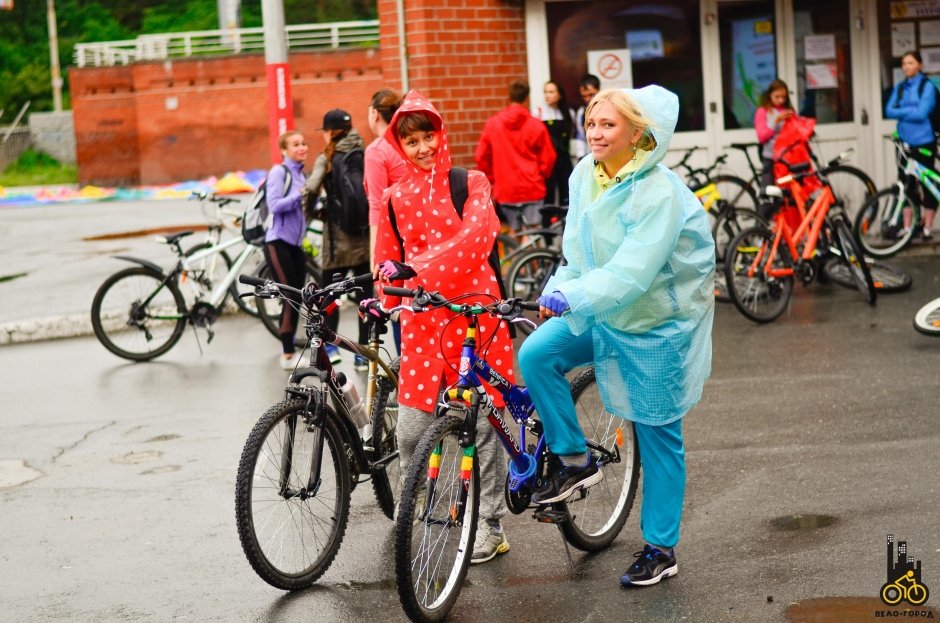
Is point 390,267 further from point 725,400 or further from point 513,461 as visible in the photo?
point 725,400

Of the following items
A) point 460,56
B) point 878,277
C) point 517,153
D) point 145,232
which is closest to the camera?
point 878,277

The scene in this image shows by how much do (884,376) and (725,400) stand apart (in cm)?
113

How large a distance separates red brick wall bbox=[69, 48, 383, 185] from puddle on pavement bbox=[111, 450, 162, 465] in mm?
39961

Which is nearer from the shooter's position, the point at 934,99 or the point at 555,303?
the point at 555,303

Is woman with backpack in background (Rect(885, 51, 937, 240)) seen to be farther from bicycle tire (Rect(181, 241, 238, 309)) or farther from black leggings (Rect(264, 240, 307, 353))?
bicycle tire (Rect(181, 241, 238, 309))

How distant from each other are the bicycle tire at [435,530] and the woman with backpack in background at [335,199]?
413 centimetres

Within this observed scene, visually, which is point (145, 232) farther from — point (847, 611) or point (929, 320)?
point (847, 611)

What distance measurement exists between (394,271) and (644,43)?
10.0m

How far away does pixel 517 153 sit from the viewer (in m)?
12.4

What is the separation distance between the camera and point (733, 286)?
1056 centimetres

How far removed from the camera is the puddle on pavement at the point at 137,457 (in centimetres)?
746

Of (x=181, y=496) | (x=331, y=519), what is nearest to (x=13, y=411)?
(x=181, y=496)

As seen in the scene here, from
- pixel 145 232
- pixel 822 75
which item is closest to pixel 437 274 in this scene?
pixel 822 75

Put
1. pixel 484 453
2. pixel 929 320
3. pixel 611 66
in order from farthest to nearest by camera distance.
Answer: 1. pixel 611 66
2. pixel 929 320
3. pixel 484 453
